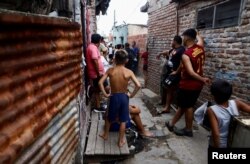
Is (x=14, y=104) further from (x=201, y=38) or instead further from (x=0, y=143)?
(x=201, y=38)

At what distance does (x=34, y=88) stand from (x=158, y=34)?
28.1 feet

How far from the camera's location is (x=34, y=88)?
5.43 ft

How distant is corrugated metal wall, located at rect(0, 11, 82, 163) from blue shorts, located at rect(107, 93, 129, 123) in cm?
200

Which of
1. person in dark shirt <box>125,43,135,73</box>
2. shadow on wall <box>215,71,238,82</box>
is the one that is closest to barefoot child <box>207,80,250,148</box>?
shadow on wall <box>215,71,238,82</box>

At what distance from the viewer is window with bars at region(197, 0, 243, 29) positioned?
16.4ft

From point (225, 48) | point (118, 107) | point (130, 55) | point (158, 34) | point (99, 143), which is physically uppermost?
point (158, 34)

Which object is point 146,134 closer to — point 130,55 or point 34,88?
point 34,88

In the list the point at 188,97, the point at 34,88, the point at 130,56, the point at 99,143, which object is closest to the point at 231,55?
the point at 188,97

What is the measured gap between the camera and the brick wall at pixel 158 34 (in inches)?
339

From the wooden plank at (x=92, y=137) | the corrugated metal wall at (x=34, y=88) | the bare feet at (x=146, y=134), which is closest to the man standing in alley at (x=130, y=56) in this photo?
the wooden plank at (x=92, y=137)

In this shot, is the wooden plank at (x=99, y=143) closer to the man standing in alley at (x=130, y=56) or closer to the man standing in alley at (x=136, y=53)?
the man standing in alley at (x=130, y=56)

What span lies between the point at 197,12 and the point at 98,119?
353 centimetres

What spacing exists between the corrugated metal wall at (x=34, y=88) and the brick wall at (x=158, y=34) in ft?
21.0

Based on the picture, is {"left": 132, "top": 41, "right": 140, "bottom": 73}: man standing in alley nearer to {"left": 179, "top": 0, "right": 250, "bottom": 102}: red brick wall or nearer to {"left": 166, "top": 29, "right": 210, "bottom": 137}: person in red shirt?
{"left": 179, "top": 0, "right": 250, "bottom": 102}: red brick wall
